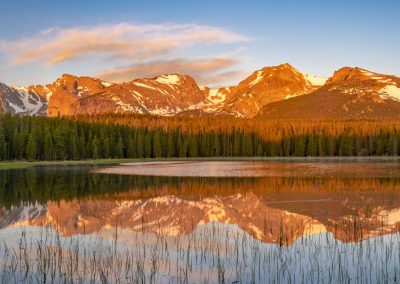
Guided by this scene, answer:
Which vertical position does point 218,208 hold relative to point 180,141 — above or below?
above

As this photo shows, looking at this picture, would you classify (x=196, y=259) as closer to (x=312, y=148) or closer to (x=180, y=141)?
(x=180, y=141)

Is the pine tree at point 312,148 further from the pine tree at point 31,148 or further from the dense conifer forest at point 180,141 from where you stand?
the pine tree at point 31,148

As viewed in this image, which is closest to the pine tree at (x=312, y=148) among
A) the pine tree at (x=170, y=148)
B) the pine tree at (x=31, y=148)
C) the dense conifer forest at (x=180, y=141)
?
the dense conifer forest at (x=180, y=141)

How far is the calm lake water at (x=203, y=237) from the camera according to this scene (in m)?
17.7

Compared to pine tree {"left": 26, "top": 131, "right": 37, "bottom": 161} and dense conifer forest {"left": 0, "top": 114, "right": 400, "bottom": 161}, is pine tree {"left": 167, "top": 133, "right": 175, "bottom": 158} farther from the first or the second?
pine tree {"left": 26, "top": 131, "right": 37, "bottom": 161}

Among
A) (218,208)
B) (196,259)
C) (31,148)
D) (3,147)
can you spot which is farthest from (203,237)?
(31,148)

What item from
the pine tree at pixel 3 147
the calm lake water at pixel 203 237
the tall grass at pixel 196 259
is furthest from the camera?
the pine tree at pixel 3 147

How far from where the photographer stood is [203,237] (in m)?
24.3

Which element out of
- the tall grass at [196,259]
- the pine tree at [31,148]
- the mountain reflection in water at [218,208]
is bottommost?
the pine tree at [31,148]

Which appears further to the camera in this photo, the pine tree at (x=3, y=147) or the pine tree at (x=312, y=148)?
the pine tree at (x=312, y=148)

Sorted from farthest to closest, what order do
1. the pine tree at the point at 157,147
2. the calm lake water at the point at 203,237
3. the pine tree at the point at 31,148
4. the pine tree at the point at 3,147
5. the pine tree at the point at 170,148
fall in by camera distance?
the pine tree at the point at 170,148
the pine tree at the point at 157,147
the pine tree at the point at 31,148
the pine tree at the point at 3,147
the calm lake water at the point at 203,237

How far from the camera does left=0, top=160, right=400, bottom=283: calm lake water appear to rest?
17.7 metres

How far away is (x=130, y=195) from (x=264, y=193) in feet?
37.7

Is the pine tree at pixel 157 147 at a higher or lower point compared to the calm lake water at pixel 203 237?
lower
